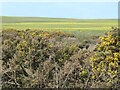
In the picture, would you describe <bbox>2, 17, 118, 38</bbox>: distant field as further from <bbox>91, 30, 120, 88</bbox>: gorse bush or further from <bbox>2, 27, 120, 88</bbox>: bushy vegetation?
<bbox>91, 30, 120, 88</bbox>: gorse bush

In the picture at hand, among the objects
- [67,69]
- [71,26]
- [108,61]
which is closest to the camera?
[67,69]

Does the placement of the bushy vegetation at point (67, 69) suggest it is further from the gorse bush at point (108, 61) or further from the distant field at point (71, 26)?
the distant field at point (71, 26)

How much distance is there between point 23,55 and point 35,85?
256 cm

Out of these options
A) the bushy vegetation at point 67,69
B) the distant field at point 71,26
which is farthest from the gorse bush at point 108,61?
the distant field at point 71,26

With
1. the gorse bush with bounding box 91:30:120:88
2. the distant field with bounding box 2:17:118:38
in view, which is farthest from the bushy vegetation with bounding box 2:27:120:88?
the distant field with bounding box 2:17:118:38

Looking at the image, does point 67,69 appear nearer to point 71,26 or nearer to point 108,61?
point 108,61

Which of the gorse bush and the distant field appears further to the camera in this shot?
the distant field

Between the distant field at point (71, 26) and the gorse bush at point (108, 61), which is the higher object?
the gorse bush at point (108, 61)

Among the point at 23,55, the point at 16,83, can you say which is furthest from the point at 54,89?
the point at 23,55

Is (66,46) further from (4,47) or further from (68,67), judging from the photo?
(68,67)

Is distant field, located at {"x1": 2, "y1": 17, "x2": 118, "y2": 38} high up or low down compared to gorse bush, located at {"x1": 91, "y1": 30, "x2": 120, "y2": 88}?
down

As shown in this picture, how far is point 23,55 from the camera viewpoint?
44.4 feet

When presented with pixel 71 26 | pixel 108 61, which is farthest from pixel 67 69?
pixel 71 26

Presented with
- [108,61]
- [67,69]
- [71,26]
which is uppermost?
[108,61]
